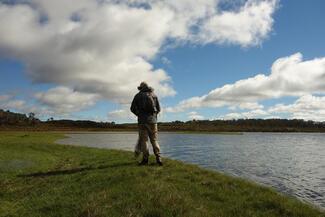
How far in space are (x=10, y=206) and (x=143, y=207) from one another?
4.98 meters

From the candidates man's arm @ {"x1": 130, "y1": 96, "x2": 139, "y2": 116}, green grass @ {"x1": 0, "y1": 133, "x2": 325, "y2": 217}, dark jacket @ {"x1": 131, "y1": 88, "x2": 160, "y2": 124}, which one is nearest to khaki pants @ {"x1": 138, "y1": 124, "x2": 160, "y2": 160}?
dark jacket @ {"x1": 131, "y1": 88, "x2": 160, "y2": 124}

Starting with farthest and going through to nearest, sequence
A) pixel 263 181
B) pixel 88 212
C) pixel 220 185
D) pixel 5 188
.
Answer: pixel 263 181
pixel 5 188
pixel 220 185
pixel 88 212

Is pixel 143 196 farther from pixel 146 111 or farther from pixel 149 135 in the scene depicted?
pixel 146 111

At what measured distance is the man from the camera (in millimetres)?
16703

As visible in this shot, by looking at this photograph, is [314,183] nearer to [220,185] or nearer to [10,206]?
[220,185]

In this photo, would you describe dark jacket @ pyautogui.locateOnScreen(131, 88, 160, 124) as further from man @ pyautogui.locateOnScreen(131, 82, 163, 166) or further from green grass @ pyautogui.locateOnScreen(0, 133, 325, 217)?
green grass @ pyautogui.locateOnScreen(0, 133, 325, 217)

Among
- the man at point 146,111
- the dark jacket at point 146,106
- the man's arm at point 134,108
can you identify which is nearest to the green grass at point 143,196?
the man at point 146,111

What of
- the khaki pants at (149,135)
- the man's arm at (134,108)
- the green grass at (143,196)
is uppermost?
the man's arm at (134,108)

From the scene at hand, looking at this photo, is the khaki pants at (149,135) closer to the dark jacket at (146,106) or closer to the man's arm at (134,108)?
the dark jacket at (146,106)

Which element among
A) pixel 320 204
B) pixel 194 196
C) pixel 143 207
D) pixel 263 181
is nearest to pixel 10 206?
pixel 143 207

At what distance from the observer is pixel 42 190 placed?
1374cm

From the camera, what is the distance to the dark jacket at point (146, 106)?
1666 centimetres

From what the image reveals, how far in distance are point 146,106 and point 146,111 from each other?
0.26m

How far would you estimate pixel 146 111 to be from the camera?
16.8 meters
